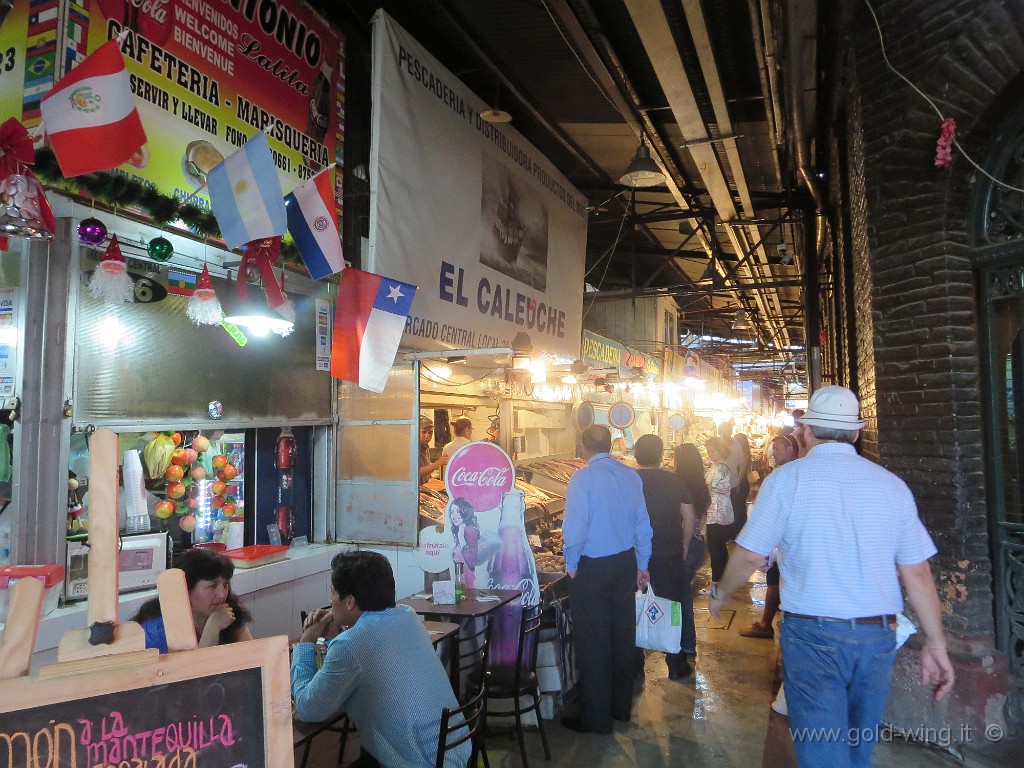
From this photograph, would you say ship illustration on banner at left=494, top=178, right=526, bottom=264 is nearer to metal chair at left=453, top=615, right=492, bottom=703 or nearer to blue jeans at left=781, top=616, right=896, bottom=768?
metal chair at left=453, top=615, right=492, bottom=703

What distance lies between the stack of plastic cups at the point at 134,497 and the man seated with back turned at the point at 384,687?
252cm

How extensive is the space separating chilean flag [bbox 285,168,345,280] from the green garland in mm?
679

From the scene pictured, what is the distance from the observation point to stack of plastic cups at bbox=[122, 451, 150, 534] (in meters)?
5.05

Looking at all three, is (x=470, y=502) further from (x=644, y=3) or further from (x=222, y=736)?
(x=644, y=3)

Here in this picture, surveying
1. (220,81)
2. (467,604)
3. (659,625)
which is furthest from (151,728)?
(220,81)

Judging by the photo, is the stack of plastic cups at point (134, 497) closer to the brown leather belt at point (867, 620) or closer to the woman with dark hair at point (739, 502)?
the brown leather belt at point (867, 620)

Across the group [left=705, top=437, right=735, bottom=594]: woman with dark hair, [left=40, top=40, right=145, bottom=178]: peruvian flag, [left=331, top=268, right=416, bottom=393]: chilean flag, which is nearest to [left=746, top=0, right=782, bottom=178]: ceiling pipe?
[left=331, top=268, right=416, bottom=393]: chilean flag

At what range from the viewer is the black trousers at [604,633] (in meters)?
5.02

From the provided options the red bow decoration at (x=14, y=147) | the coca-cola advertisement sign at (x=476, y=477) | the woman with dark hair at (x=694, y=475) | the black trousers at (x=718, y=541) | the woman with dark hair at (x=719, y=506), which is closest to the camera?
the red bow decoration at (x=14, y=147)

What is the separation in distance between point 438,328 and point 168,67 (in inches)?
122

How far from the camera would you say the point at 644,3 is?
471cm

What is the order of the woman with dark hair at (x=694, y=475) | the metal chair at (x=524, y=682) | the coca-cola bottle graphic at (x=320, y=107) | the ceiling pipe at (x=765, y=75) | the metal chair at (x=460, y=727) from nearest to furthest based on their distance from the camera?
the metal chair at (x=460, y=727) < the metal chair at (x=524, y=682) < the ceiling pipe at (x=765, y=75) < the coca-cola bottle graphic at (x=320, y=107) < the woman with dark hair at (x=694, y=475)

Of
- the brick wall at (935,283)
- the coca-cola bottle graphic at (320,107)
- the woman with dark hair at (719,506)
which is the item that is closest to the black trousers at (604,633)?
the brick wall at (935,283)

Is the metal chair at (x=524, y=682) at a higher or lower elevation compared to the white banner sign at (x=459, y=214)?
lower
